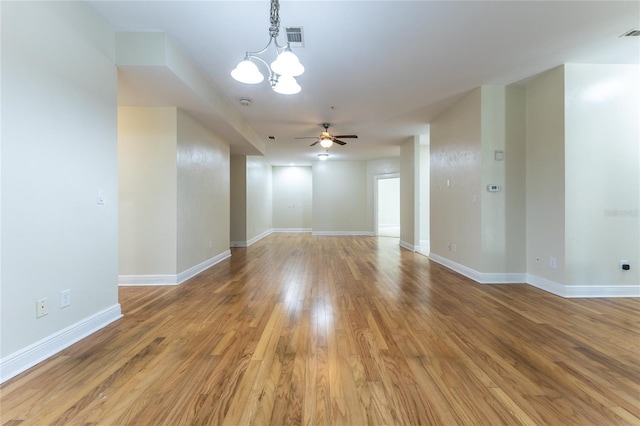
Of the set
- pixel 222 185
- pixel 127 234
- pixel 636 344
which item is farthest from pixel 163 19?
pixel 636 344

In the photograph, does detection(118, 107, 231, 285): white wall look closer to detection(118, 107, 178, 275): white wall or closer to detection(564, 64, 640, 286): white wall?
detection(118, 107, 178, 275): white wall

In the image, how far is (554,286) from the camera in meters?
3.29

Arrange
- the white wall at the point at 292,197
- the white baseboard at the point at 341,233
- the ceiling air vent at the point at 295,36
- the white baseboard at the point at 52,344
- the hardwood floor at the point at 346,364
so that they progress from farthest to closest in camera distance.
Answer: the white wall at the point at 292,197 < the white baseboard at the point at 341,233 < the ceiling air vent at the point at 295,36 < the white baseboard at the point at 52,344 < the hardwood floor at the point at 346,364

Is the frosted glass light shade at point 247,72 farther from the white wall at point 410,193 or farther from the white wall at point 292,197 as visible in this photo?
the white wall at point 292,197

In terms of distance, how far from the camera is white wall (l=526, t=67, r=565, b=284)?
3.21m

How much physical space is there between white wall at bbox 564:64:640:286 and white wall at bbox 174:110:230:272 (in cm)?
481

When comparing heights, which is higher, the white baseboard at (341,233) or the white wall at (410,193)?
the white wall at (410,193)

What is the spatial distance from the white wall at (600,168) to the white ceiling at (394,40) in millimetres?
249

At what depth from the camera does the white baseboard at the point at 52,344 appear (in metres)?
1.63

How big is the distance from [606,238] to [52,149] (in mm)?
5410

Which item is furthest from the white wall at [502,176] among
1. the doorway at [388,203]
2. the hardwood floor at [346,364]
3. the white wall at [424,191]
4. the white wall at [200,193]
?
the doorway at [388,203]

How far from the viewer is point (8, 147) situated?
5.35ft

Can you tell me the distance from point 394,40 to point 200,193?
347cm

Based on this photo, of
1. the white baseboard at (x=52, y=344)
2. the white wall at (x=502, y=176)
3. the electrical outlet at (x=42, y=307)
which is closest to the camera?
the white baseboard at (x=52, y=344)
